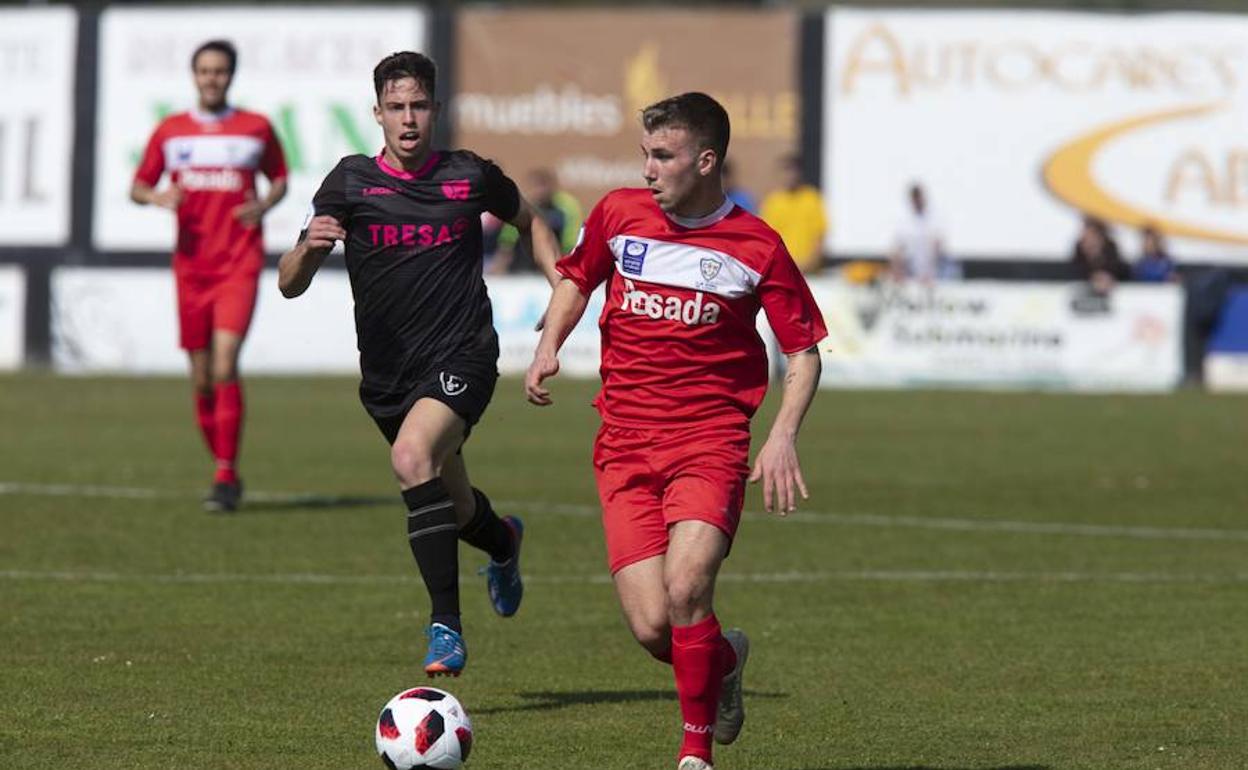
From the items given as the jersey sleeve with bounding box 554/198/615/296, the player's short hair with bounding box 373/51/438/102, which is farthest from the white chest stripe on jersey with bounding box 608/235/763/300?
the player's short hair with bounding box 373/51/438/102

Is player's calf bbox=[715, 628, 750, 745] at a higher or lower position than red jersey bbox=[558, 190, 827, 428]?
lower

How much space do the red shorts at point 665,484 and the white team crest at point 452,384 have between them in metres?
1.56

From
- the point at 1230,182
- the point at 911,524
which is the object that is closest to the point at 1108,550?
the point at 911,524

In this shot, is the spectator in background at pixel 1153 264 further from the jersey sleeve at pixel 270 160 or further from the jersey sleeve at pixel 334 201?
the jersey sleeve at pixel 334 201

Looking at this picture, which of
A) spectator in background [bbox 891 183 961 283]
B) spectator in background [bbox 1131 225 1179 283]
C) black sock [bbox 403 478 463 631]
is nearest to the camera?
black sock [bbox 403 478 463 631]

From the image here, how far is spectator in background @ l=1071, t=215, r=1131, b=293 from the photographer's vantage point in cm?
2852

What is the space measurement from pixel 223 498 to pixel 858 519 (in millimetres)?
3655

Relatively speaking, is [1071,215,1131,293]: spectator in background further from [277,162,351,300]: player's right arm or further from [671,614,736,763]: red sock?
[671,614,736,763]: red sock

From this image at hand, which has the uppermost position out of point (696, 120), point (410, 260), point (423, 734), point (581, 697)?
point (696, 120)

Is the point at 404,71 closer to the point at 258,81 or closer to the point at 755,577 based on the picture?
the point at 755,577

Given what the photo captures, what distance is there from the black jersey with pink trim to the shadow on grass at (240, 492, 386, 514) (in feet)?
18.0

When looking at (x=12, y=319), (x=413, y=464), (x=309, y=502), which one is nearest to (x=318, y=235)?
(x=413, y=464)

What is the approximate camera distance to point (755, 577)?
11883 millimetres

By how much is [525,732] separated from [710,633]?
43.0 inches
